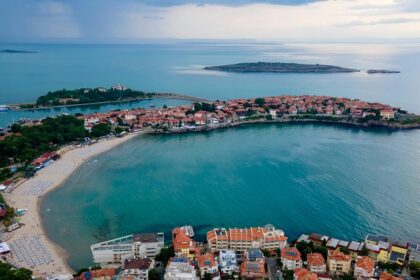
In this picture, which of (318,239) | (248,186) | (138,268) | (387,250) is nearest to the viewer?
(138,268)

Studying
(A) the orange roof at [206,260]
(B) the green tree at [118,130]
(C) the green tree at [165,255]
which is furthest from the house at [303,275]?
(B) the green tree at [118,130]

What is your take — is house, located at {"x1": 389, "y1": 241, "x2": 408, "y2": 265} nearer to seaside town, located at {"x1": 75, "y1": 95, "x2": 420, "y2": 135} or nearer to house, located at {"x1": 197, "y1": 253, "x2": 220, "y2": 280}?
house, located at {"x1": 197, "y1": 253, "x2": 220, "y2": 280}

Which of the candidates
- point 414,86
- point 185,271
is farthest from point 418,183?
point 414,86

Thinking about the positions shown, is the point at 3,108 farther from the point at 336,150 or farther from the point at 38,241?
the point at 336,150

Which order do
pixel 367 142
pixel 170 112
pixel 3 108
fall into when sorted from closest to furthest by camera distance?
pixel 367 142, pixel 170 112, pixel 3 108

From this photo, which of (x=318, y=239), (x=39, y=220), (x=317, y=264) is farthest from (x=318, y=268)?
Result: (x=39, y=220)

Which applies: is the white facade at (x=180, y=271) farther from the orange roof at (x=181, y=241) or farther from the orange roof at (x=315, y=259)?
the orange roof at (x=315, y=259)

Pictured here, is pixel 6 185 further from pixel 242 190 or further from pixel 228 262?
pixel 228 262

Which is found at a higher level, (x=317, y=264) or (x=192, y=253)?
(x=317, y=264)
